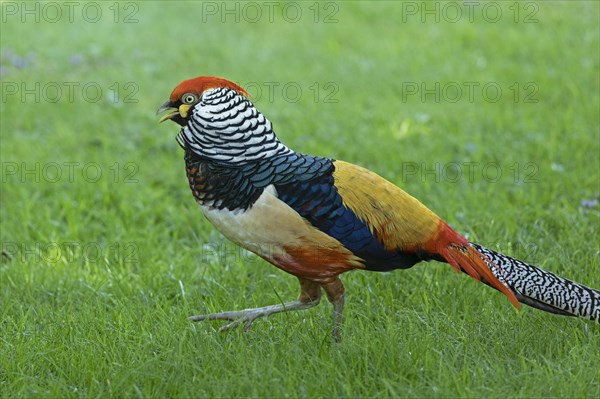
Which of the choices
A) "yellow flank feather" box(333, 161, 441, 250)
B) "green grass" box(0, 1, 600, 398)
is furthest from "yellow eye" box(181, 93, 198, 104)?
"green grass" box(0, 1, 600, 398)

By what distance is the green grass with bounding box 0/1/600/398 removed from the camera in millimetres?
3697

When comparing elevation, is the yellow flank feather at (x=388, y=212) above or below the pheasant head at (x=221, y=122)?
below

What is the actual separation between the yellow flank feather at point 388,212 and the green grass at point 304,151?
0.45m

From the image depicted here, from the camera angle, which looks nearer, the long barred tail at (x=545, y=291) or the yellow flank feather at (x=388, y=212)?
the yellow flank feather at (x=388, y=212)

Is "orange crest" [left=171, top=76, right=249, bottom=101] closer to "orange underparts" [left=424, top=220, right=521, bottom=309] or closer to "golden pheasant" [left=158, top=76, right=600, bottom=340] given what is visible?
"golden pheasant" [left=158, top=76, right=600, bottom=340]

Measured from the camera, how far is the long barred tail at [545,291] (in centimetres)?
385

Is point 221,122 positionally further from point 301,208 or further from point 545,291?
point 545,291

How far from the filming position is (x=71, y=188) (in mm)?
6457

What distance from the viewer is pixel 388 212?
12.2ft

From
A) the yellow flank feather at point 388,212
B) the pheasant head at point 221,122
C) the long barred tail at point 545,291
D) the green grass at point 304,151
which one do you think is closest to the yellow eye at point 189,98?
the pheasant head at point 221,122

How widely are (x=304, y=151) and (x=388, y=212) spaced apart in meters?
3.34

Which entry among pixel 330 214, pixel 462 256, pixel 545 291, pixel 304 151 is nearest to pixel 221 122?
pixel 330 214

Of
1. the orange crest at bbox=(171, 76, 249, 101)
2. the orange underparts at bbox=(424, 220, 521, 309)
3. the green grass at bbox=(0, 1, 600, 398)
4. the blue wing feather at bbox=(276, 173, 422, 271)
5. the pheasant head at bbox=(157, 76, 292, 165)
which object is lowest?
the green grass at bbox=(0, 1, 600, 398)

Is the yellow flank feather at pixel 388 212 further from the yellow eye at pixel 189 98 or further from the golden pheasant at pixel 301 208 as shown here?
the yellow eye at pixel 189 98
